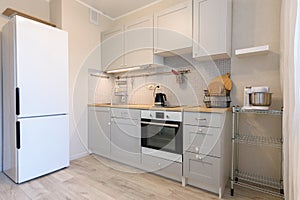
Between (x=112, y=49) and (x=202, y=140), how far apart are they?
2.26 meters

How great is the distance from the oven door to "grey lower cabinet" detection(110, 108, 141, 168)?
0.12 meters

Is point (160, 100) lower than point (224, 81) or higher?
lower

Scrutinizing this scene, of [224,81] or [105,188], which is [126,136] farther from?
[224,81]

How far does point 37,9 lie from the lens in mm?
2748

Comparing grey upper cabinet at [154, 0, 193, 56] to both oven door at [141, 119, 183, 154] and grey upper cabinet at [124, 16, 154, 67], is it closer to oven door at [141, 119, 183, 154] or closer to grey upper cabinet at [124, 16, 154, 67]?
grey upper cabinet at [124, 16, 154, 67]

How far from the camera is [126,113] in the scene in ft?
8.41

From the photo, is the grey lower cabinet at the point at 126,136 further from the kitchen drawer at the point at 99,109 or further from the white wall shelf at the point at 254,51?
the white wall shelf at the point at 254,51

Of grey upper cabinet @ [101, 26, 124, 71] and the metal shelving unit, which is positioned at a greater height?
grey upper cabinet @ [101, 26, 124, 71]

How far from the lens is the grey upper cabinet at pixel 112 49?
3025 mm

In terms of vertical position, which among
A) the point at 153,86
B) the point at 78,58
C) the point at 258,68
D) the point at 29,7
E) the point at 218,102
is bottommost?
the point at 218,102

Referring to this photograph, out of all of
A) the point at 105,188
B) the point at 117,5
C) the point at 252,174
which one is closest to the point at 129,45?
the point at 117,5

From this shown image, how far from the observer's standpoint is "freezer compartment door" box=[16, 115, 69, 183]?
2035 millimetres

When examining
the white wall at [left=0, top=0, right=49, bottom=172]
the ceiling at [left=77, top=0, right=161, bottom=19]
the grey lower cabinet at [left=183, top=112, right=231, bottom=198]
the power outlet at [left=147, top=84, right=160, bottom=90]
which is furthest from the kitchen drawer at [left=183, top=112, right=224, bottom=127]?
the white wall at [left=0, top=0, right=49, bottom=172]

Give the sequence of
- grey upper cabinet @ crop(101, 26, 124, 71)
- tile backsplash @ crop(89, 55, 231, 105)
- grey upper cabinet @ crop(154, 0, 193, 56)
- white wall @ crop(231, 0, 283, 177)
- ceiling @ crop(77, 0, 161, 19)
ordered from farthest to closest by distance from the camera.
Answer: grey upper cabinet @ crop(101, 26, 124, 71)
ceiling @ crop(77, 0, 161, 19)
tile backsplash @ crop(89, 55, 231, 105)
grey upper cabinet @ crop(154, 0, 193, 56)
white wall @ crop(231, 0, 283, 177)
